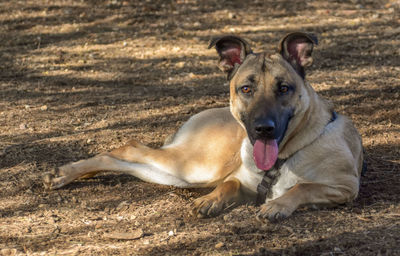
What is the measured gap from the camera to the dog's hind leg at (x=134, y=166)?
533 cm

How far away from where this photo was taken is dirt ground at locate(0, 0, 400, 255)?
4023mm

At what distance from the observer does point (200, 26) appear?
10.9 m

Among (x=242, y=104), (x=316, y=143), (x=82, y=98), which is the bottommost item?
(x=82, y=98)

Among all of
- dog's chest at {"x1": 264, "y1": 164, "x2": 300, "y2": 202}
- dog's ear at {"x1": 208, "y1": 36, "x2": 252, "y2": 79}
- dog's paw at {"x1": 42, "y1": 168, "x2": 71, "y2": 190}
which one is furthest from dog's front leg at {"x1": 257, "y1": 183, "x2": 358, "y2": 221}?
dog's paw at {"x1": 42, "y1": 168, "x2": 71, "y2": 190}

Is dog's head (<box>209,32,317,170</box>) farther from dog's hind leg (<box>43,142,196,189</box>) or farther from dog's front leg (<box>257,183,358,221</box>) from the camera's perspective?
dog's hind leg (<box>43,142,196,189</box>)

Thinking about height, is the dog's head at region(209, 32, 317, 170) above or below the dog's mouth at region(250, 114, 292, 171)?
above

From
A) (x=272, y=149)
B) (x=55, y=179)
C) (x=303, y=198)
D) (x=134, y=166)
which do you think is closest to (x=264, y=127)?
(x=272, y=149)

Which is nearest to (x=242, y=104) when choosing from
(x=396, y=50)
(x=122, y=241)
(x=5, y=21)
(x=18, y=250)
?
(x=122, y=241)

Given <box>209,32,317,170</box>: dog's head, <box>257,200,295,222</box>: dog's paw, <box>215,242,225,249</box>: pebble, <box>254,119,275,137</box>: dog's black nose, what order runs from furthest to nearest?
<box>209,32,317,170</box>: dog's head → <box>254,119,275,137</box>: dog's black nose → <box>257,200,295,222</box>: dog's paw → <box>215,242,225,249</box>: pebble

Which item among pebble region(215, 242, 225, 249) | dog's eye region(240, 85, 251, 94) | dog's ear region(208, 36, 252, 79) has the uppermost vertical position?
dog's ear region(208, 36, 252, 79)

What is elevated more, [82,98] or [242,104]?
[242,104]

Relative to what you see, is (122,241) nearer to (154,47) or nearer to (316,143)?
(316,143)

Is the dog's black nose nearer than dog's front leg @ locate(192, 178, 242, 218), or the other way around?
the dog's black nose

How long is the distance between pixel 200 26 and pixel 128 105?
378 centimetres
